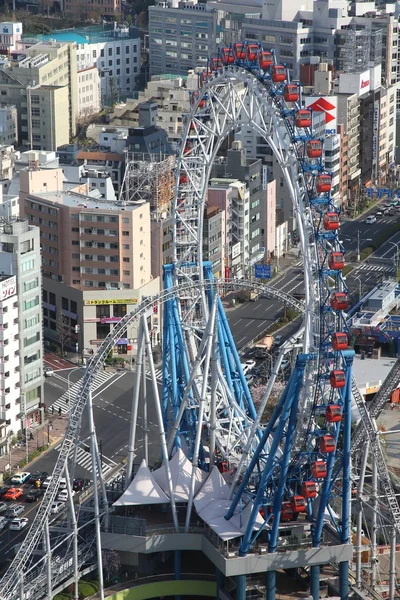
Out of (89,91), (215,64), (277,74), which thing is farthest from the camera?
(89,91)

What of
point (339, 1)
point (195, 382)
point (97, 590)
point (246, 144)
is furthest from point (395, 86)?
point (97, 590)

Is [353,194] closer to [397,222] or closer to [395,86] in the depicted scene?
[397,222]

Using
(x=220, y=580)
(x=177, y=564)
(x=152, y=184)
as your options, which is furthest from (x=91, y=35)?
(x=220, y=580)

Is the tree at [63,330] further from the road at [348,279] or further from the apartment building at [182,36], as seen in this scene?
the apartment building at [182,36]

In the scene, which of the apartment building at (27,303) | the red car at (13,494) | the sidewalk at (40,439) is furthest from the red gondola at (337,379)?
the apartment building at (27,303)

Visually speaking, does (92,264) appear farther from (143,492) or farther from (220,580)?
(220,580)
